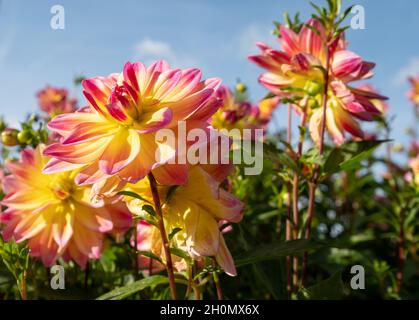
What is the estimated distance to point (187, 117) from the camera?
0.80 metres

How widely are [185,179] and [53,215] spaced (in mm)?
613

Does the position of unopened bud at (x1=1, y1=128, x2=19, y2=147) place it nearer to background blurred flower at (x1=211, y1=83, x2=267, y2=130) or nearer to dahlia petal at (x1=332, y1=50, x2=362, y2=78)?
background blurred flower at (x1=211, y1=83, x2=267, y2=130)

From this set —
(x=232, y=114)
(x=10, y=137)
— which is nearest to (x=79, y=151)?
(x=10, y=137)

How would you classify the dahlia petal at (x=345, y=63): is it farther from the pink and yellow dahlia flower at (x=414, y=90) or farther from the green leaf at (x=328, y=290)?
the pink and yellow dahlia flower at (x=414, y=90)

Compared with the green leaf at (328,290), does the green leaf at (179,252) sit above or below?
above

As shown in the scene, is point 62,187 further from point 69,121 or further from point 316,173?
point 316,173

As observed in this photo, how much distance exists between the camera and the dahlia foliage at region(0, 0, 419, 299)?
0.80 m

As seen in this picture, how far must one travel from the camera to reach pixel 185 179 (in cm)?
77

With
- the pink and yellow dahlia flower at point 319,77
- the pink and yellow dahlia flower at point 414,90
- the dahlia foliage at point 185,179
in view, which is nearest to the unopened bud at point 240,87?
the dahlia foliage at point 185,179

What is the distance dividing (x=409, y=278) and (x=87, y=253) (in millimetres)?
1480

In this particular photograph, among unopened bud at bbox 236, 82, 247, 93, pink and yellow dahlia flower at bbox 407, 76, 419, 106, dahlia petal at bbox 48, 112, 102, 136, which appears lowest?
dahlia petal at bbox 48, 112, 102, 136

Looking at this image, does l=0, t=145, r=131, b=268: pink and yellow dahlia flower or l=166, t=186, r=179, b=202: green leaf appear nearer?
l=166, t=186, r=179, b=202: green leaf

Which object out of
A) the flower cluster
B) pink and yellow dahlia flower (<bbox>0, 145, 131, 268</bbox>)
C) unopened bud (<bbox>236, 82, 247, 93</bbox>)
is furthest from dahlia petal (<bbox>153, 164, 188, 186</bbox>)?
unopened bud (<bbox>236, 82, 247, 93</bbox>)

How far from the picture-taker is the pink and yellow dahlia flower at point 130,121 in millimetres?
780
